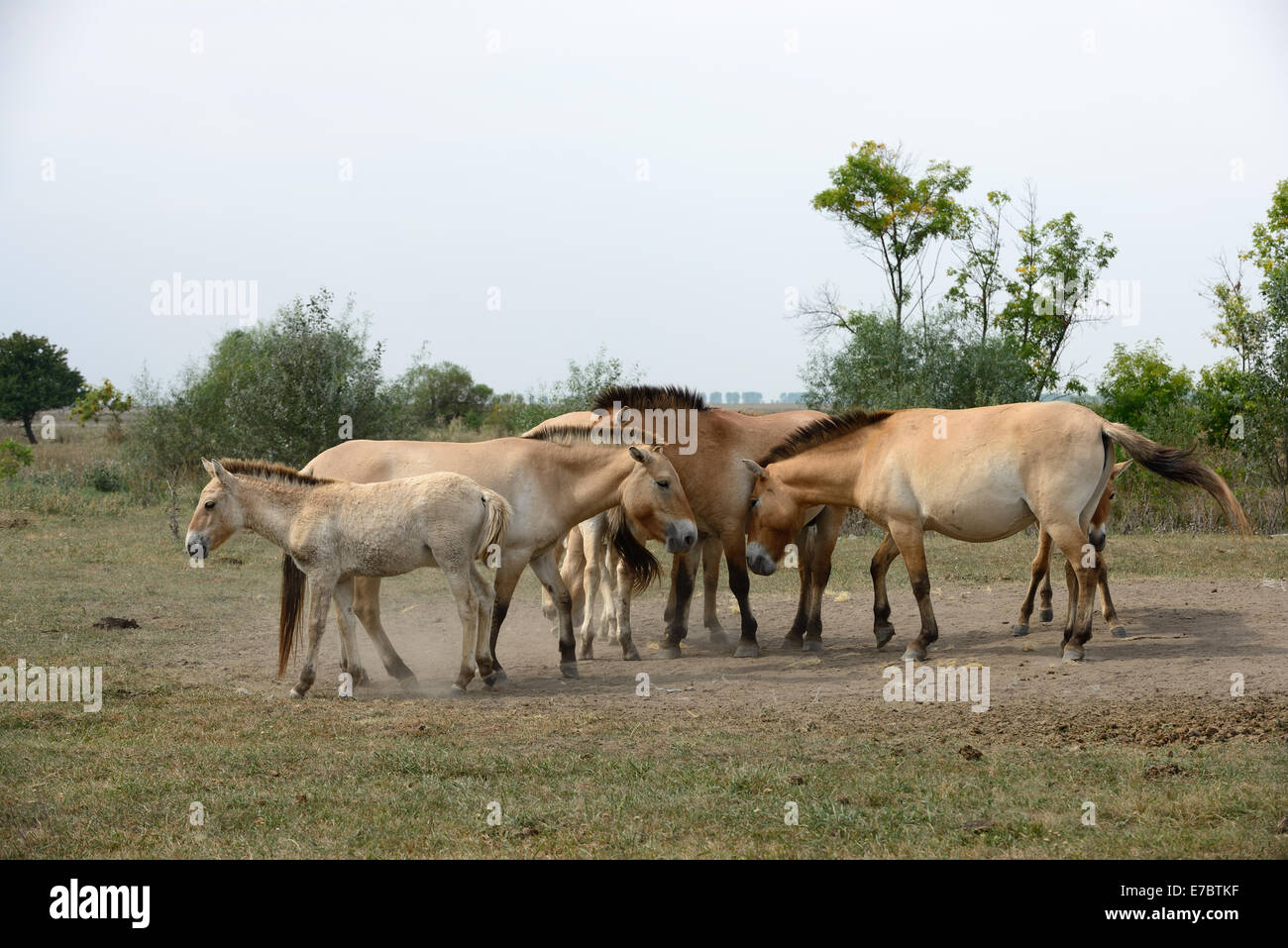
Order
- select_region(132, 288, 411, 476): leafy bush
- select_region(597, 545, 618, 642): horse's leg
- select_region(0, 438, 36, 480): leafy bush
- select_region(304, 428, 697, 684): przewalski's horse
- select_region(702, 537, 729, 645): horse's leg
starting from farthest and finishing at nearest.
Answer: select_region(0, 438, 36, 480): leafy bush → select_region(132, 288, 411, 476): leafy bush → select_region(702, 537, 729, 645): horse's leg → select_region(597, 545, 618, 642): horse's leg → select_region(304, 428, 697, 684): przewalski's horse

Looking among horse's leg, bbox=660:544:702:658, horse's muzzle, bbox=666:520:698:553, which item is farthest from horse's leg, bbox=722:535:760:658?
horse's muzzle, bbox=666:520:698:553

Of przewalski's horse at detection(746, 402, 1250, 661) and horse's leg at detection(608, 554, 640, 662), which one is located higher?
przewalski's horse at detection(746, 402, 1250, 661)

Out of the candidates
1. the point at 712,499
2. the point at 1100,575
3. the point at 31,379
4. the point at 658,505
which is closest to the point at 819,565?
the point at 712,499

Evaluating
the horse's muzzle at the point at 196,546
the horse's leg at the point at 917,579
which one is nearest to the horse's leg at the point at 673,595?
the horse's leg at the point at 917,579

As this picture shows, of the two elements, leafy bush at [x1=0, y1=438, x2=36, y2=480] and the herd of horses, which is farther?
leafy bush at [x1=0, y1=438, x2=36, y2=480]

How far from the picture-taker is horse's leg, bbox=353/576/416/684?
383 inches

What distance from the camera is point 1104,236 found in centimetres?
3903

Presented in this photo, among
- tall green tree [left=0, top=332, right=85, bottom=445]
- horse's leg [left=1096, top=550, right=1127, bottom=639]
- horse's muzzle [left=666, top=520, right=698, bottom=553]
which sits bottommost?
horse's leg [left=1096, top=550, right=1127, bottom=639]

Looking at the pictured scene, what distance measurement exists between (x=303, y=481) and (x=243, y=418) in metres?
16.2

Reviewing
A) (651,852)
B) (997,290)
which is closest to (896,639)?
(651,852)

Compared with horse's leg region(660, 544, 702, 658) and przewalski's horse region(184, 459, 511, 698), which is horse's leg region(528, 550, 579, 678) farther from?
horse's leg region(660, 544, 702, 658)

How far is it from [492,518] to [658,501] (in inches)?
63.8

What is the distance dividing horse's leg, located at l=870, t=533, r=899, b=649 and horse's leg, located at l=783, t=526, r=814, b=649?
0.67m
